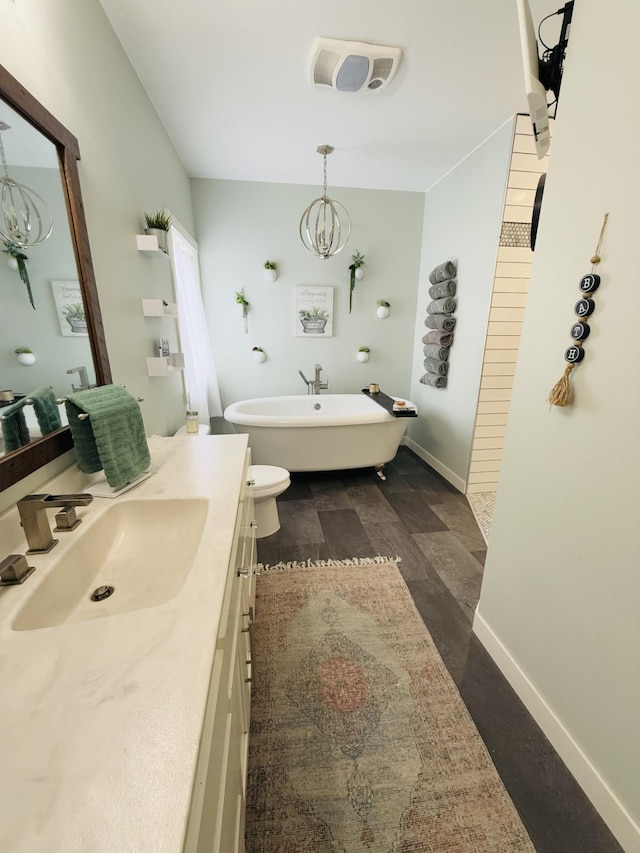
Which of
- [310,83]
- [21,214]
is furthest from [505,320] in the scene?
[21,214]

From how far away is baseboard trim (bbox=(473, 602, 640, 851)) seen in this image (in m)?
0.94

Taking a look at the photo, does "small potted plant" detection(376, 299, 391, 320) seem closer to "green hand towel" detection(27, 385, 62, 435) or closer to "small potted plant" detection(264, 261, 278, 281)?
"small potted plant" detection(264, 261, 278, 281)

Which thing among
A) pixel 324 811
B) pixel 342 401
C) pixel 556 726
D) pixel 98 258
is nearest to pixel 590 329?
pixel 556 726

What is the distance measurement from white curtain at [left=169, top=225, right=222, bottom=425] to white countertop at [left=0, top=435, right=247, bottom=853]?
7.70 feet

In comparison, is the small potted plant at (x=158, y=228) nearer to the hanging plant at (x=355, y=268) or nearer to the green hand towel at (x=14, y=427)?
the green hand towel at (x=14, y=427)

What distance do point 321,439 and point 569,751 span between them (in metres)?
2.09

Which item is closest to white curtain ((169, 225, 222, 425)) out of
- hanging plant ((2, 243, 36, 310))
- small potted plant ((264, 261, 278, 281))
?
small potted plant ((264, 261, 278, 281))

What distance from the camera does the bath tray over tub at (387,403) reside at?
9.24ft

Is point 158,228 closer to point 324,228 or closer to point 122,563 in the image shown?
point 324,228

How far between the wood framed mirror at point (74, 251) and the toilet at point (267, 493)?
1.05 metres

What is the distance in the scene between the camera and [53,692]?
19.9 inches

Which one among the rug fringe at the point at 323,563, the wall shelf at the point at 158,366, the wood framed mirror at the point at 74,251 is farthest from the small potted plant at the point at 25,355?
the rug fringe at the point at 323,563

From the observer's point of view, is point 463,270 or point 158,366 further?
point 463,270

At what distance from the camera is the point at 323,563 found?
1999mm
